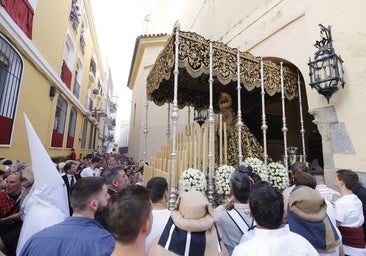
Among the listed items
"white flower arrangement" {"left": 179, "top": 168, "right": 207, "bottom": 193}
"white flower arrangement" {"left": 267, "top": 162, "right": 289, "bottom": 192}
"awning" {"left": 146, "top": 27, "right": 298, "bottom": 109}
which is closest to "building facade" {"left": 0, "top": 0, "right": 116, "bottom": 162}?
"awning" {"left": 146, "top": 27, "right": 298, "bottom": 109}

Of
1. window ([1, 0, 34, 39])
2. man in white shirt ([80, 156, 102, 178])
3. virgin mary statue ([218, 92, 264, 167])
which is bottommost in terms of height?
man in white shirt ([80, 156, 102, 178])

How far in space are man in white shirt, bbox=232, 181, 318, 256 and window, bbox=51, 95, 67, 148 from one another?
9355 mm

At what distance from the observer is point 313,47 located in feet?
14.0

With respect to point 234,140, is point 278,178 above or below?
below

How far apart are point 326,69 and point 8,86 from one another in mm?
6560

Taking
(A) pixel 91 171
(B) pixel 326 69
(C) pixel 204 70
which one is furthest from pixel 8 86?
(B) pixel 326 69

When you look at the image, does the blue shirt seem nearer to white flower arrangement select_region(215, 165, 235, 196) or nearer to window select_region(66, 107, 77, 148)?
white flower arrangement select_region(215, 165, 235, 196)

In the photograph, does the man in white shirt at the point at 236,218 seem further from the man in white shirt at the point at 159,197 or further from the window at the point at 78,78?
the window at the point at 78,78

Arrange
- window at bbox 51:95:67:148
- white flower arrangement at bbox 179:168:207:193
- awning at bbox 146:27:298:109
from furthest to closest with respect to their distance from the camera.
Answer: window at bbox 51:95:67:148 < awning at bbox 146:27:298:109 < white flower arrangement at bbox 179:168:207:193

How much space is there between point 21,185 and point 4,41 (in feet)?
12.4

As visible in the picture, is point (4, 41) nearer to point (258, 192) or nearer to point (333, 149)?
point (258, 192)

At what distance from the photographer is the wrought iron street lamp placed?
3.55 meters

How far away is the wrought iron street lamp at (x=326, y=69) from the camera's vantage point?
3.55 m

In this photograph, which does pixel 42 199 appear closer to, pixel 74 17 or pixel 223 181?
pixel 223 181
